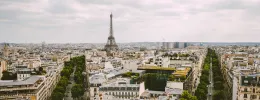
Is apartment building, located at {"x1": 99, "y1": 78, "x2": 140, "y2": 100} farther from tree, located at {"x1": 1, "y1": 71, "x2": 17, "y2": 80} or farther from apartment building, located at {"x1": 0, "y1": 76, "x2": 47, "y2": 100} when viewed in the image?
tree, located at {"x1": 1, "y1": 71, "x2": 17, "y2": 80}

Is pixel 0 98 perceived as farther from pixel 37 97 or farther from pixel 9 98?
pixel 37 97

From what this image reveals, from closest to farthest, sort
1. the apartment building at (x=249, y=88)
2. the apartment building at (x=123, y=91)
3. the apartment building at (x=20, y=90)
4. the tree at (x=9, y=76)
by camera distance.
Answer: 1. the apartment building at (x=249, y=88)
2. the apartment building at (x=123, y=91)
3. the apartment building at (x=20, y=90)
4. the tree at (x=9, y=76)

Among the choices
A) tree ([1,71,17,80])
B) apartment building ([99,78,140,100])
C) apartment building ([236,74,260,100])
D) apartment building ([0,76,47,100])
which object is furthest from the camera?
tree ([1,71,17,80])

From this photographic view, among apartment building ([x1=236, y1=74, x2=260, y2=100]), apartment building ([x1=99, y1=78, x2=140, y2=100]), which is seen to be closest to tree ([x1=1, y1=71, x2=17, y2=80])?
apartment building ([x1=99, y1=78, x2=140, y2=100])

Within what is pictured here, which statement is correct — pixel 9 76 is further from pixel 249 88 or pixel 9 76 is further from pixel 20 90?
pixel 249 88

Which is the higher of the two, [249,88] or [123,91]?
[249,88]

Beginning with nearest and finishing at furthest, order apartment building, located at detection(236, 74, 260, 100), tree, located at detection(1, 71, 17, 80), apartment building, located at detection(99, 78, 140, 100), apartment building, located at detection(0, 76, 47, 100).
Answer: apartment building, located at detection(236, 74, 260, 100)
apartment building, located at detection(99, 78, 140, 100)
apartment building, located at detection(0, 76, 47, 100)
tree, located at detection(1, 71, 17, 80)

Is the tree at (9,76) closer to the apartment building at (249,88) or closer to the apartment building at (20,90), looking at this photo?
the apartment building at (20,90)

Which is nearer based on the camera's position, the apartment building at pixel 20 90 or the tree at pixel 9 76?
the apartment building at pixel 20 90

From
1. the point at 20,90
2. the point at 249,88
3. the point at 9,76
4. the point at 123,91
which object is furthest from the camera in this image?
the point at 9,76

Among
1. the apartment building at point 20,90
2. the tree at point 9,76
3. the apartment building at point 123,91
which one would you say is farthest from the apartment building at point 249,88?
the tree at point 9,76

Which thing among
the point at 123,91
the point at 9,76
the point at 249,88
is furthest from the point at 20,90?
the point at 249,88

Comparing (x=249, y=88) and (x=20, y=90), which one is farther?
(x=20, y=90)
